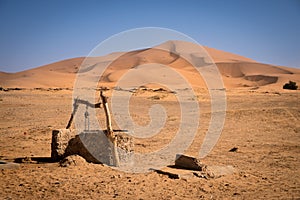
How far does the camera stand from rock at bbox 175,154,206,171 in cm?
669

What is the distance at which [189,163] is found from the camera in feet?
22.9

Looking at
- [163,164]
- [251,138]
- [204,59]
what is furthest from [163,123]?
[204,59]

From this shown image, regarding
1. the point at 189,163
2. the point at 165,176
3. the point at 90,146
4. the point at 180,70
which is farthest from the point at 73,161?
the point at 180,70

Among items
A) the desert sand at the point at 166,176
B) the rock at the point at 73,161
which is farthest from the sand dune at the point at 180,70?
the rock at the point at 73,161

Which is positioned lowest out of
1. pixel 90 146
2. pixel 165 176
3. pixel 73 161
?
pixel 165 176

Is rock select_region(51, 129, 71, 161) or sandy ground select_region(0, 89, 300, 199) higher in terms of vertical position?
rock select_region(51, 129, 71, 161)

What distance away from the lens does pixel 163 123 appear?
13992mm

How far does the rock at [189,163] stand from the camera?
6.69 meters

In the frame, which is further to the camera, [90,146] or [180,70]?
[180,70]

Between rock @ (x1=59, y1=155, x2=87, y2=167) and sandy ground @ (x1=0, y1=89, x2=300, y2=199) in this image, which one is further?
rock @ (x1=59, y1=155, x2=87, y2=167)

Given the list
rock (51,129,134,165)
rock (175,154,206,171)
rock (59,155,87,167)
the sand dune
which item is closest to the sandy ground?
rock (59,155,87,167)

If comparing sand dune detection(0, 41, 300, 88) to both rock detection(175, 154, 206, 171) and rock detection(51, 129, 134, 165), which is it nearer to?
rock detection(51, 129, 134, 165)

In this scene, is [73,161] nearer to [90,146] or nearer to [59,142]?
[90,146]

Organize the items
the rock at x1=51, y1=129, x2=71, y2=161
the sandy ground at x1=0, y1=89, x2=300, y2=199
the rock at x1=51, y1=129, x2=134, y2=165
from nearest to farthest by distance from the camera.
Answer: the sandy ground at x1=0, y1=89, x2=300, y2=199 → the rock at x1=51, y1=129, x2=134, y2=165 → the rock at x1=51, y1=129, x2=71, y2=161
